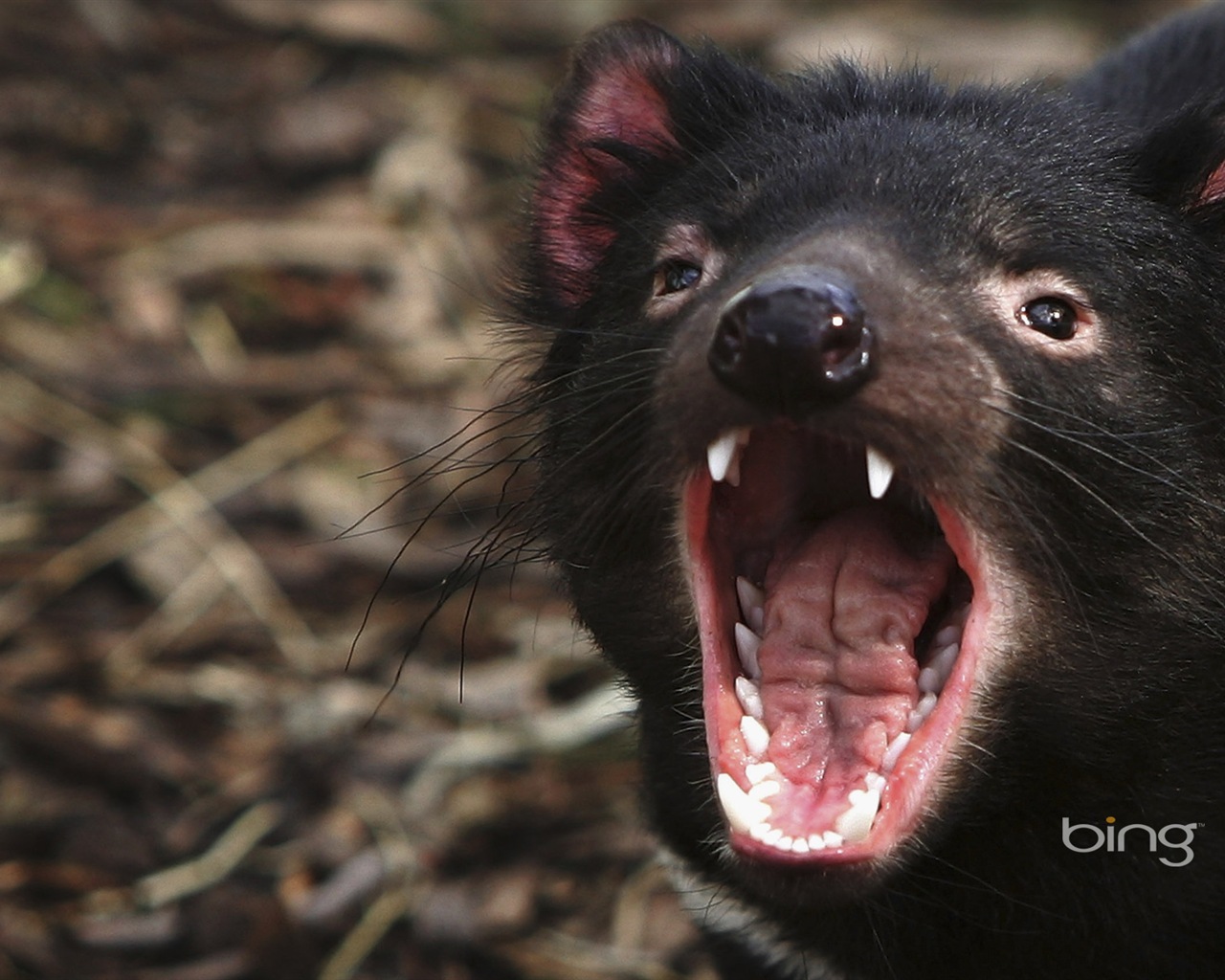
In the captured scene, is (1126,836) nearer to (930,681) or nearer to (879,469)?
(930,681)

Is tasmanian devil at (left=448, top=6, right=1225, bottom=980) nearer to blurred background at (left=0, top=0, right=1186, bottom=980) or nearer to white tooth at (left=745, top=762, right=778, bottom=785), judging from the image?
white tooth at (left=745, top=762, right=778, bottom=785)

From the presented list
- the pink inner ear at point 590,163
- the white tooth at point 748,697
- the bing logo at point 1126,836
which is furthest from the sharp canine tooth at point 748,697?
the pink inner ear at point 590,163

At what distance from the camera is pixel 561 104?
3.33 metres

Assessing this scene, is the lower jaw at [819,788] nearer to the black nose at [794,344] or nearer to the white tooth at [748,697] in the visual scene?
the white tooth at [748,697]

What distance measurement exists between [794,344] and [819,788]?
0.62 metres

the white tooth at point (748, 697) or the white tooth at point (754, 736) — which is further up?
the white tooth at point (748, 697)

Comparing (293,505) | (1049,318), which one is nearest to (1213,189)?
(1049,318)

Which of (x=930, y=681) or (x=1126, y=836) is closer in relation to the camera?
(x=930, y=681)

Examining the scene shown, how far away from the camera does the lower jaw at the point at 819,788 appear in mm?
2494

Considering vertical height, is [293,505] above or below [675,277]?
below

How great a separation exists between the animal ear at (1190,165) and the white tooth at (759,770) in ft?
3.39

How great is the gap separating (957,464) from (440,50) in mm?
4469

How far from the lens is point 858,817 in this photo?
2527 mm

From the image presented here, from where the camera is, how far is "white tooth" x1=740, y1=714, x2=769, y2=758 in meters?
2.62
